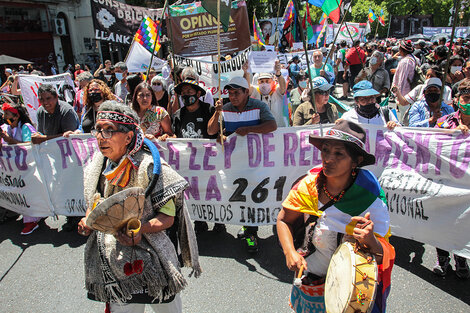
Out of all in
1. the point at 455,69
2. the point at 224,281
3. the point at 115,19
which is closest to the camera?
the point at 224,281

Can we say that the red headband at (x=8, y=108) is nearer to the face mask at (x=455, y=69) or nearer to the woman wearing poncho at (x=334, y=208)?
the woman wearing poncho at (x=334, y=208)

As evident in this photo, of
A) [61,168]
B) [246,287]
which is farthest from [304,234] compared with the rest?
[61,168]

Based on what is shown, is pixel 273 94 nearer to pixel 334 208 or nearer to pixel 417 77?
pixel 417 77

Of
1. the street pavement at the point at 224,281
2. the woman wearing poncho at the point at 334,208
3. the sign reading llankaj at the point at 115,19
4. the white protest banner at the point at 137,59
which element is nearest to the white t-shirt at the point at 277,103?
the street pavement at the point at 224,281

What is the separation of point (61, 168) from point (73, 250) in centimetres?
114

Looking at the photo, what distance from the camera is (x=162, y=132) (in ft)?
14.7

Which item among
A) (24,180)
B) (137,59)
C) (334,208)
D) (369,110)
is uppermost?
(137,59)

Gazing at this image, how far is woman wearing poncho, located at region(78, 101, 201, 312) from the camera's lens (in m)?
2.03

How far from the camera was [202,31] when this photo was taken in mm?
5125

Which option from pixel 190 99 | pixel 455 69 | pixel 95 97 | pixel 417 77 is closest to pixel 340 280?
pixel 190 99

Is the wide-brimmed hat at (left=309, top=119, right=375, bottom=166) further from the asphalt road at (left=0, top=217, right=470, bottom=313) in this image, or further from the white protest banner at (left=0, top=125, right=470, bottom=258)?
the white protest banner at (left=0, top=125, right=470, bottom=258)

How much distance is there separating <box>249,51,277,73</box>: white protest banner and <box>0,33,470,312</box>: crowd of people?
8.5 inches

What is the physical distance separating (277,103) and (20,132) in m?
4.03

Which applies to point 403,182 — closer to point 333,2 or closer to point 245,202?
Result: point 245,202
